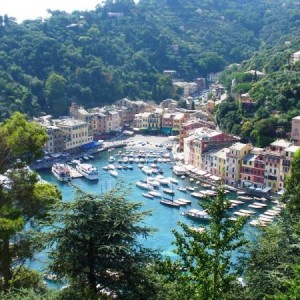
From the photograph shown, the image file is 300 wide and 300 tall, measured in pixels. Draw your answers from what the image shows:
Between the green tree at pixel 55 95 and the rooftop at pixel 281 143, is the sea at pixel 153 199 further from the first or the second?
the green tree at pixel 55 95

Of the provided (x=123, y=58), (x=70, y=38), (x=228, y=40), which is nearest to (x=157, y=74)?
(x=123, y=58)

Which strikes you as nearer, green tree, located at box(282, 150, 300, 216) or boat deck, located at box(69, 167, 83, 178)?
green tree, located at box(282, 150, 300, 216)

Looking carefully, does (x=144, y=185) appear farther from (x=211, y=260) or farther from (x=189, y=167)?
(x=211, y=260)

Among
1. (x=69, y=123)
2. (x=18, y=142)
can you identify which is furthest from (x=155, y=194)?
(x=18, y=142)

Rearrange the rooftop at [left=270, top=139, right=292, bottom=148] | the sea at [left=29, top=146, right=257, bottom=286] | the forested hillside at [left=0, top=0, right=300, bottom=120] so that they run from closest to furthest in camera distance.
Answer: the sea at [left=29, top=146, right=257, bottom=286] < the rooftop at [left=270, top=139, right=292, bottom=148] < the forested hillside at [left=0, top=0, right=300, bottom=120]

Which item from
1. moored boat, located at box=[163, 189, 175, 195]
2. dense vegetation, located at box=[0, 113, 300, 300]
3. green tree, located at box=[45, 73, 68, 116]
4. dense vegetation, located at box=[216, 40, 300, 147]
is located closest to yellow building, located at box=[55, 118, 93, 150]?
green tree, located at box=[45, 73, 68, 116]

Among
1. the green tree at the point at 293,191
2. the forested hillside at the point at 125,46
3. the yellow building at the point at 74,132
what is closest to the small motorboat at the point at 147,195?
the green tree at the point at 293,191

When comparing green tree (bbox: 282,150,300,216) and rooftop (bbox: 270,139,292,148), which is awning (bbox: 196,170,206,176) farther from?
green tree (bbox: 282,150,300,216)

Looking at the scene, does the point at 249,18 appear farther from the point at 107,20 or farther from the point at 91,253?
the point at 91,253
